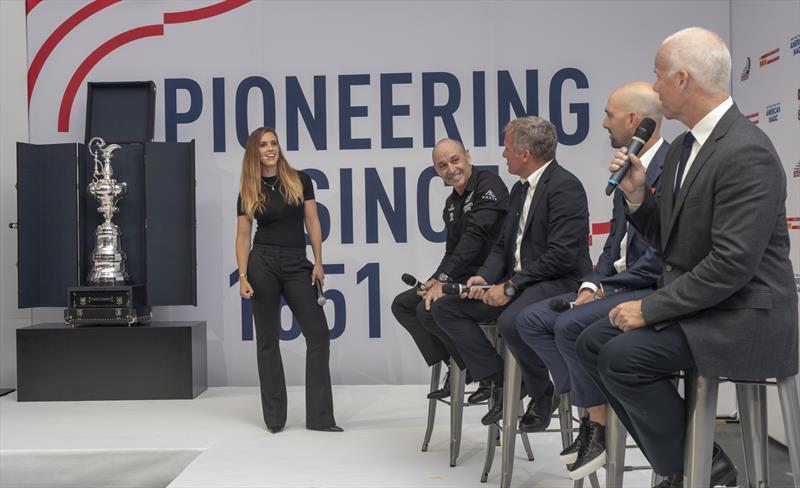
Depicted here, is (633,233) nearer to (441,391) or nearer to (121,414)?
(441,391)

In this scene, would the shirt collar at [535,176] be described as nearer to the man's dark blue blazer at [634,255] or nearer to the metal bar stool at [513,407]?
the man's dark blue blazer at [634,255]

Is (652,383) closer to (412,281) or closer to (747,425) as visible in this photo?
(747,425)

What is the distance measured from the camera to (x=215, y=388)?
6.02 m

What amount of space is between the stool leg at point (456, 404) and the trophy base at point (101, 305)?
2608 millimetres

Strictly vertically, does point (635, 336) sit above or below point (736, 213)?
below

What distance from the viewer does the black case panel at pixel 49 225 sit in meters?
5.71

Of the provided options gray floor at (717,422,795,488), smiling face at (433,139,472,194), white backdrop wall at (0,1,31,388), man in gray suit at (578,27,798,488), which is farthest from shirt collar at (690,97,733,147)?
white backdrop wall at (0,1,31,388)

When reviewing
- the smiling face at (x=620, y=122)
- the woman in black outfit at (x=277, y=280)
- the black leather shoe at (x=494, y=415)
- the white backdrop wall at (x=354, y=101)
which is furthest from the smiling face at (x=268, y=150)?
the smiling face at (x=620, y=122)

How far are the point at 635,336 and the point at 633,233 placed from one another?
Result: 73cm

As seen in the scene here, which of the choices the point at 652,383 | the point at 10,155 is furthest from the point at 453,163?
the point at 10,155

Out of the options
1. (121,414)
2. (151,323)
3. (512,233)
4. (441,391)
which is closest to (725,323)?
(512,233)

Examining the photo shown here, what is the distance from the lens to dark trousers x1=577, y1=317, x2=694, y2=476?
2.15 meters

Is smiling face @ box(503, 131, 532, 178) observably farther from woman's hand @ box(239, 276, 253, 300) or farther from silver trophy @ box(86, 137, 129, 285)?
silver trophy @ box(86, 137, 129, 285)

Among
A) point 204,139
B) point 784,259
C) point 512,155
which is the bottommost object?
point 784,259
